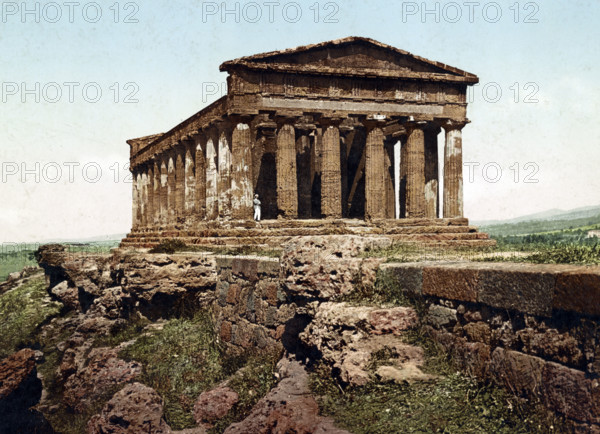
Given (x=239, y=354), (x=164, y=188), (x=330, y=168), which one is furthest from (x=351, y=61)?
(x=239, y=354)

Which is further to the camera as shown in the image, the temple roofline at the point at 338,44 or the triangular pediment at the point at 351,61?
the triangular pediment at the point at 351,61

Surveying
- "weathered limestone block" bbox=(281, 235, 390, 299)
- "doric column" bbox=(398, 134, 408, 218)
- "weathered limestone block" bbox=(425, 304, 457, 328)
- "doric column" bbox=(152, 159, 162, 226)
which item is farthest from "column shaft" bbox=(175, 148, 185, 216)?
"weathered limestone block" bbox=(425, 304, 457, 328)

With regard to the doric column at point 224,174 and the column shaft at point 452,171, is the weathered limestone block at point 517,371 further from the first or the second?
the column shaft at point 452,171

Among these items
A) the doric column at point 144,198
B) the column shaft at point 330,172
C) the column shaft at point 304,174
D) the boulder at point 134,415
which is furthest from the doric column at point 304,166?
the boulder at point 134,415

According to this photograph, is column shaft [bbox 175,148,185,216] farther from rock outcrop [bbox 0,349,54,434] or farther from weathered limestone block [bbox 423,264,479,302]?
weathered limestone block [bbox 423,264,479,302]

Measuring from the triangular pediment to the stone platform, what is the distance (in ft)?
18.5

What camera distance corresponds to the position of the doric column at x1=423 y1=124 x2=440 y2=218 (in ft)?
82.4

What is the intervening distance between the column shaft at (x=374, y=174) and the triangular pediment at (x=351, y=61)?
8.12 feet

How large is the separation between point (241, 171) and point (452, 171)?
889 cm

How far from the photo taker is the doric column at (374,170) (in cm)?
2259

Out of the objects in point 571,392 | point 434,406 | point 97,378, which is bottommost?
point 97,378

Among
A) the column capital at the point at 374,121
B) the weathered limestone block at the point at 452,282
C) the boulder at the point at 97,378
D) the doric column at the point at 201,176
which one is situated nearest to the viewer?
the weathered limestone block at the point at 452,282

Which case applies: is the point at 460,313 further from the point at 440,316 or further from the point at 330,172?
the point at 330,172

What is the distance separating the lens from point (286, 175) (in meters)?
21.7
